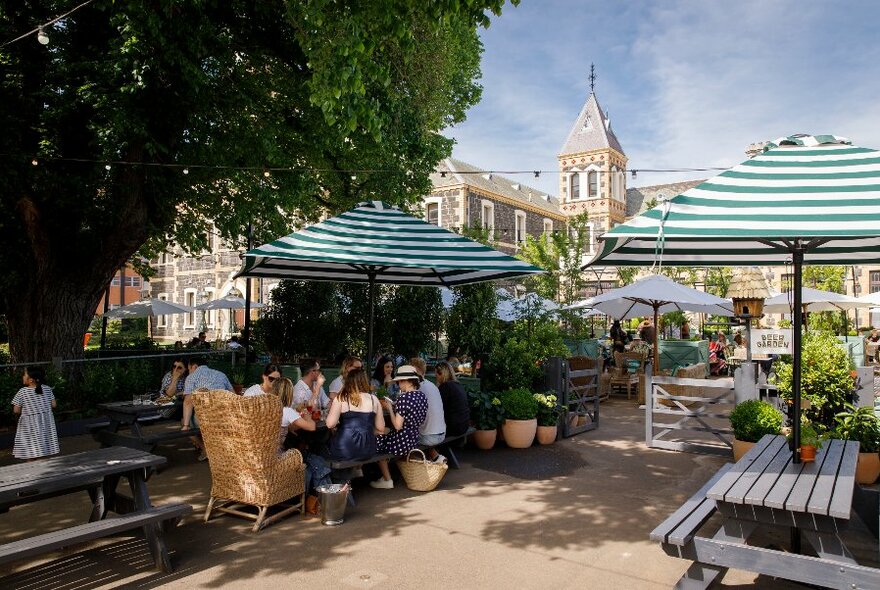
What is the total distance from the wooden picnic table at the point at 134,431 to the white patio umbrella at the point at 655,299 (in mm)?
8376

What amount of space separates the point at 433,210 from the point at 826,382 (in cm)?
2892

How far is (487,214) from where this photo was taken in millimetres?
35844

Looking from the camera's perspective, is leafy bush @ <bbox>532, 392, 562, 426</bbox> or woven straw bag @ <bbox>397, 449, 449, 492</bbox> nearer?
woven straw bag @ <bbox>397, 449, 449, 492</bbox>

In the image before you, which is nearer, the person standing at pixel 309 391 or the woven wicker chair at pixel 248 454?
the woven wicker chair at pixel 248 454

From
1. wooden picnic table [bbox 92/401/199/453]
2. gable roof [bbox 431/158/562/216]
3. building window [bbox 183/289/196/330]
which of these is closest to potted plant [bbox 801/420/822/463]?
wooden picnic table [bbox 92/401/199/453]

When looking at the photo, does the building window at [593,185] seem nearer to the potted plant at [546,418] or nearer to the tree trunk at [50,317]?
the potted plant at [546,418]

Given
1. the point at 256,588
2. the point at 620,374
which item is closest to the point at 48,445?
the point at 256,588

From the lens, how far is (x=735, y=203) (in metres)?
3.44

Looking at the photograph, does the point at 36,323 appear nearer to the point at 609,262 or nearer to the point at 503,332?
the point at 503,332

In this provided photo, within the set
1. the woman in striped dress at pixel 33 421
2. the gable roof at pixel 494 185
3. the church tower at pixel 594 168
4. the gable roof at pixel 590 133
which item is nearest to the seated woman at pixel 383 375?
the woman in striped dress at pixel 33 421

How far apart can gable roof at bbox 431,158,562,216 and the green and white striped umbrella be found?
2087cm

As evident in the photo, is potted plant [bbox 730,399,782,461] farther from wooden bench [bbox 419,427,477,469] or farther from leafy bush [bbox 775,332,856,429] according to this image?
wooden bench [bbox 419,427,477,469]

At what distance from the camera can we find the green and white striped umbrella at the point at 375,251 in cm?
634

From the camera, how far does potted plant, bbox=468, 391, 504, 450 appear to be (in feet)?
25.7
